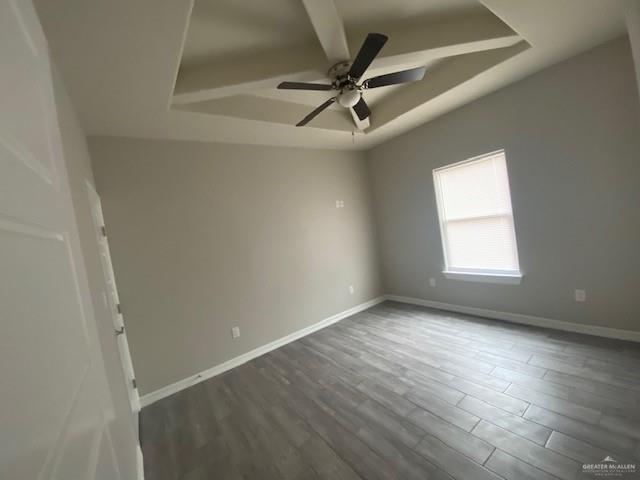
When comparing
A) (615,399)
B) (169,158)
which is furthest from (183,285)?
(615,399)

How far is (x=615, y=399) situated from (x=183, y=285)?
3.65 metres

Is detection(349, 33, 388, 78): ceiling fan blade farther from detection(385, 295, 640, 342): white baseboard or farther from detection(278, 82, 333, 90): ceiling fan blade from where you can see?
detection(385, 295, 640, 342): white baseboard

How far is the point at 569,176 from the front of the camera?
2543 millimetres

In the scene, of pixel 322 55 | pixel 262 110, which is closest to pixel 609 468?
pixel 322 55

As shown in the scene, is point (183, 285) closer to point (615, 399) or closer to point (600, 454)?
point (600, 454)

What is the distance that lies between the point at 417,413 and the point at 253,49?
3024 mm

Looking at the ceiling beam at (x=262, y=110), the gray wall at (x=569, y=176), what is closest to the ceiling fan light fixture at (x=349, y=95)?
the ceiling beam at (x=262, y=110)

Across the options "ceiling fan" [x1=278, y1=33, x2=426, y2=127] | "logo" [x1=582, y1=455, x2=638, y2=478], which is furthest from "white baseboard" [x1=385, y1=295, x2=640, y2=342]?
"ceiling fan" [x1=278, y1=33, x2=426, y2=127]

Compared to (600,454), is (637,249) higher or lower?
higher

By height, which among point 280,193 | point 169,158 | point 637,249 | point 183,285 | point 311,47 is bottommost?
point 637,249

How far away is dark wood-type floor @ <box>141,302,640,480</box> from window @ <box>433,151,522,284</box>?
767 millimetres

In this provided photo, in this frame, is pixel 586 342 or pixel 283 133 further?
pixel 283 133

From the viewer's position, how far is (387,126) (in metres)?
3.53

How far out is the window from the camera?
3086 mm
